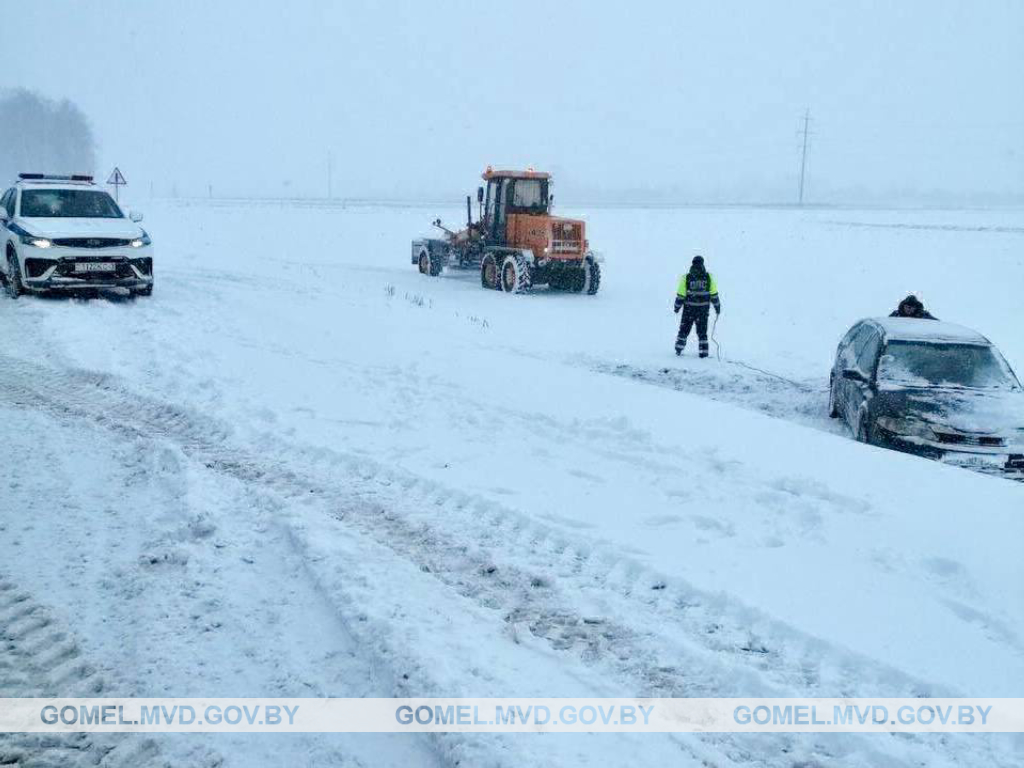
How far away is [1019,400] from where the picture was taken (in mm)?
8555

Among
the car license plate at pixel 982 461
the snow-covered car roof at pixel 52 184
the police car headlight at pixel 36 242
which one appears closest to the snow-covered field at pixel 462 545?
the car license plate at pixel 982 461

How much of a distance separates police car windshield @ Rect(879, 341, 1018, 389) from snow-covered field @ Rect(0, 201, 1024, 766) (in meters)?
1.37

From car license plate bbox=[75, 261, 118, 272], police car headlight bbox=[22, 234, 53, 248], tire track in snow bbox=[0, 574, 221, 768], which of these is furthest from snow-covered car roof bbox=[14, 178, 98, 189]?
tire track in snow bbox=[0, 574, 221, 768]

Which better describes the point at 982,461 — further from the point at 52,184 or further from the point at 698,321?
the point at 52,184

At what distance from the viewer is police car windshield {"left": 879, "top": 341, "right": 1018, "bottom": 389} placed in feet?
29.3

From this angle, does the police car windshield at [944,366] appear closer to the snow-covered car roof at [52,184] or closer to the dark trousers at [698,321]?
the dark trousers at [698,321]

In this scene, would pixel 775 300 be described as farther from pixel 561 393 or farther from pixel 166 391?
pixel 166 391

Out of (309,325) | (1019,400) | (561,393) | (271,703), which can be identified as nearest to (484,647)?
(271,703)

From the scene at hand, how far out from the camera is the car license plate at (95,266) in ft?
45.1

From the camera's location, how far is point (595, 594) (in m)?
4.84

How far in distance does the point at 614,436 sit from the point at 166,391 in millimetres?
4484

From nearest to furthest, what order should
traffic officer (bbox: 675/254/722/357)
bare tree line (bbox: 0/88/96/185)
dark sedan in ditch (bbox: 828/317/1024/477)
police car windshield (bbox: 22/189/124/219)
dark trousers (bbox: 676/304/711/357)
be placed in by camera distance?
dark sedan in ditch (bbox: 828/317/1024/477) → traffic officer (bbox: 675/254/722/357) → dark trousers (bbox: 676/304/711/357) → police car windshield (bbox: 22/189/124/219) → bare tree line (bbox: 0/88/96/185)

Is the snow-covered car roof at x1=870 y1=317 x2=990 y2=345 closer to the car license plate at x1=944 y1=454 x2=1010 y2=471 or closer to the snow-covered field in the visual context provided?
the snow-covered field

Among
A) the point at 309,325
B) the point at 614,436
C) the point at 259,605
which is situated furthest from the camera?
the point at 309,325
